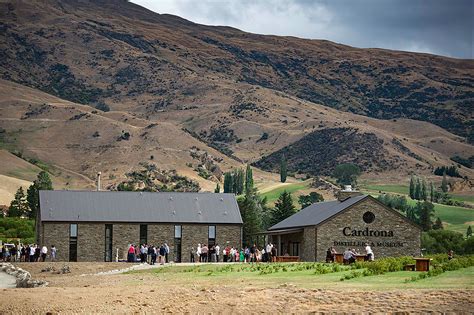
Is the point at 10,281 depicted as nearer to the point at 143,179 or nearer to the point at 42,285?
the point at 42,285

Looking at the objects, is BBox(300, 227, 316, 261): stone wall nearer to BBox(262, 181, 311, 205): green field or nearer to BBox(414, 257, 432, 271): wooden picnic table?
BBox(414, 257, 432, 271): wooden picnic table

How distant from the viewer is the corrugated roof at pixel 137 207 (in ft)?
225

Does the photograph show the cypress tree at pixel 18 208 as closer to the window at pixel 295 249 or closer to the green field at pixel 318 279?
the window at pixel 295 249

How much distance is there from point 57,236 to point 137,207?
21.1 feet

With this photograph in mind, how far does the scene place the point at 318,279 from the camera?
32.8m

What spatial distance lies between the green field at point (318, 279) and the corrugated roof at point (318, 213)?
69.1ft

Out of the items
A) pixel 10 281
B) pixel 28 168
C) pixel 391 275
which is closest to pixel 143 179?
pixel 28 168

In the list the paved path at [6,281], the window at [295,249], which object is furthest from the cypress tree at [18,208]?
the paved path at [6,281]

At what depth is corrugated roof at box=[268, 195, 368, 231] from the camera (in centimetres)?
6166

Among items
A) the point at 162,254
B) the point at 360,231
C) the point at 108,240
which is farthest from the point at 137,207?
the point at 360,231

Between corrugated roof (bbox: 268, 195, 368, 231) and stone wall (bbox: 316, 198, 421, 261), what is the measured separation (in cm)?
58

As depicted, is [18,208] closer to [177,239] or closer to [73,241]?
[73,241]

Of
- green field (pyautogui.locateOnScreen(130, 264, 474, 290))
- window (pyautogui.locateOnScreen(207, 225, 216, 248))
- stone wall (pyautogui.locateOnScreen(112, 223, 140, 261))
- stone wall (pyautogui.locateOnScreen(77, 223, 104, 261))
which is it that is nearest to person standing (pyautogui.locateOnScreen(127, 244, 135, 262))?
stone wall (pyautogui.locateOnScreen(77, 223, 104, 261))

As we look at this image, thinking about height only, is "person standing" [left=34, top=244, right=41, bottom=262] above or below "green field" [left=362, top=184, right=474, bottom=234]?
below
